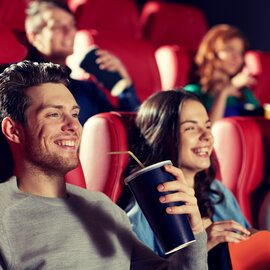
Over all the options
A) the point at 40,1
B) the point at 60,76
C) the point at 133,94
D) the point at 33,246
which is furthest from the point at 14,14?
the point at 33,246

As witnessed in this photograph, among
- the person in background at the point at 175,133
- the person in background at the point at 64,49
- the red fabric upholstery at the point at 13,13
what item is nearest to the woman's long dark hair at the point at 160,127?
the person in background at the point at 175,133

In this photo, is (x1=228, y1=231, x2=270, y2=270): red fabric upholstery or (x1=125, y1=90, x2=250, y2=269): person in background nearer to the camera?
(x1=228, y1=231, x2=270, y2=270): red fabric upholstery

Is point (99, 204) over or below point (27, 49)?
below

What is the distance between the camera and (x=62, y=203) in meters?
0.68

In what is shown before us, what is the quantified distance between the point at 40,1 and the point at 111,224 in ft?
2.09

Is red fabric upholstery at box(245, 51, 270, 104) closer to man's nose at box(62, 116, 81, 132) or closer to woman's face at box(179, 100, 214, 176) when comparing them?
woman's face at box(179, 100, 214, 176)

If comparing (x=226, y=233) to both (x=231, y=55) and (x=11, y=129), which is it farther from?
(x=231, y=55)

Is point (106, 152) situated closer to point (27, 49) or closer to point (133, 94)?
point (27, 49)

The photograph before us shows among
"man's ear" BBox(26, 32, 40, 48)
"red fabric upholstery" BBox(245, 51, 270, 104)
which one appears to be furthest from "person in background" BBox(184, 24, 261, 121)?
"man's ear" BBox(26, 32, 40, 48)

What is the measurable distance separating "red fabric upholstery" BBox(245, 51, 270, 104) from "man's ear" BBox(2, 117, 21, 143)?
1.23 metres

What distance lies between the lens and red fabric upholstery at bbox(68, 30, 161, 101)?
4.66ft

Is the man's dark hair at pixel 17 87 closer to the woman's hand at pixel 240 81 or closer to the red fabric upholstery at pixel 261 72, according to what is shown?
the woman's hand at pixel 240 81

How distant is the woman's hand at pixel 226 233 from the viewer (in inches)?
29.9

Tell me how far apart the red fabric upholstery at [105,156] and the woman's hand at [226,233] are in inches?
6.6
